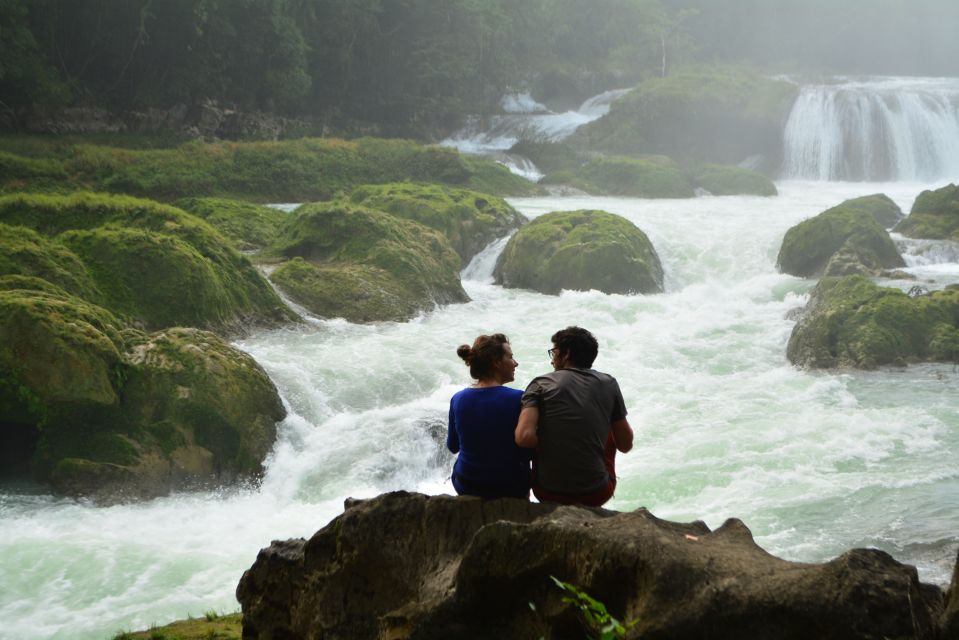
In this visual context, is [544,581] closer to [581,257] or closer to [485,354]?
[485,354]

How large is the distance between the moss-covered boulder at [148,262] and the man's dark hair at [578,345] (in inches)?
314

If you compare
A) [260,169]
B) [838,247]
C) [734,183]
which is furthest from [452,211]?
[734,183]

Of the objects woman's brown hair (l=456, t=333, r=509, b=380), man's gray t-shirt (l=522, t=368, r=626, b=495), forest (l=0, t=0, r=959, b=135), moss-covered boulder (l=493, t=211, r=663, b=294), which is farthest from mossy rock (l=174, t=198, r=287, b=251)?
man's gray t-shirt (l=522, t=368, r=626, b=495)

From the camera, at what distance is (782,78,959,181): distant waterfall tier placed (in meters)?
36.8

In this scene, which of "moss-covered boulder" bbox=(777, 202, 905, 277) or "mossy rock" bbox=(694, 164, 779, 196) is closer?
"moss-covered boulder" bbox=(777, 202, 905, 277)

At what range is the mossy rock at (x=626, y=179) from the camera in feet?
107

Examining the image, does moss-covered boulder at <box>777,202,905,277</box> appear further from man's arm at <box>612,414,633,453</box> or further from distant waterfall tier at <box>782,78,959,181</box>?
distant waterfall tier at <box>782,78,959,181</box>

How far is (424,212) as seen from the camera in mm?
20219

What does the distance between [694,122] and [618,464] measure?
3793 cm

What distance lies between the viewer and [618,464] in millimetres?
9789

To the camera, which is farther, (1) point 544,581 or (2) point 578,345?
(2) point 578,345

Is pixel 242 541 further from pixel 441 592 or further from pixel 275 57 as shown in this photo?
pixel 275 57

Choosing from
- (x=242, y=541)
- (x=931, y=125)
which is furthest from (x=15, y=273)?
(x=931, y=125)

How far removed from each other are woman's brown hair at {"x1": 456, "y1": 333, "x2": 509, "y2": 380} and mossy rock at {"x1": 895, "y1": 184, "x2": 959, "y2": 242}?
16.9 metres
